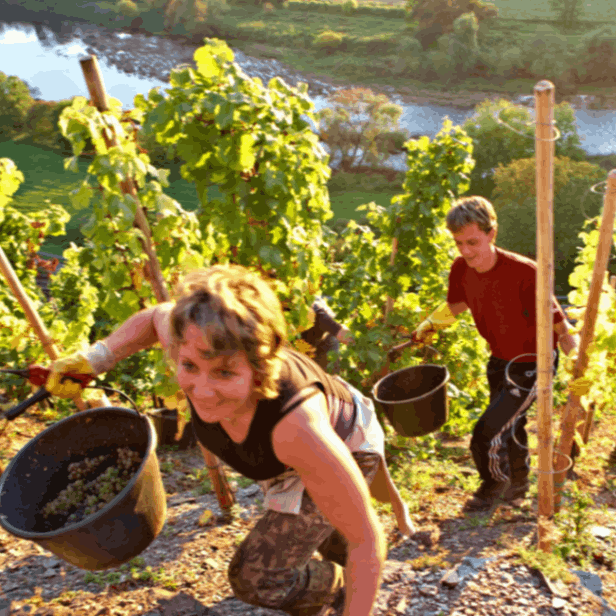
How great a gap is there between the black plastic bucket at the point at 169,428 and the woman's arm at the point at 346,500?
2.72 m

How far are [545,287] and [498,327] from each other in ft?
3.02

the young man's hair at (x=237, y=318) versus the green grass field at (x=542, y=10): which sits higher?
the green grass field at (x=542, y=10)

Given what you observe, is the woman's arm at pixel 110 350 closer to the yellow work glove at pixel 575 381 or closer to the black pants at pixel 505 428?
the yellow work glove at pixel 575 381

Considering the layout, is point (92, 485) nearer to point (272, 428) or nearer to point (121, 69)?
point (272, 428)

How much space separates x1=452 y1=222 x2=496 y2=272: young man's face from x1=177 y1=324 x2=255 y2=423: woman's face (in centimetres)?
169

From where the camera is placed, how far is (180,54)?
2739 centimetres

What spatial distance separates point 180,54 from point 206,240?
27.9m

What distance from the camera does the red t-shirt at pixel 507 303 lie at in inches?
107

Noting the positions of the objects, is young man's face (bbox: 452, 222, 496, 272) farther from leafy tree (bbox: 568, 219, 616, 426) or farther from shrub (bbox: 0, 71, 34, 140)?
shrub (bbox: 0, 71, 34, 140)

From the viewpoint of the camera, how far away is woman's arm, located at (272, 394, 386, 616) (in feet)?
4.15

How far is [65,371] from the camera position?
5.85ft

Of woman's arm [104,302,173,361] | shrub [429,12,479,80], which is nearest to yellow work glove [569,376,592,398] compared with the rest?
woman's arm [104,302,173,361]

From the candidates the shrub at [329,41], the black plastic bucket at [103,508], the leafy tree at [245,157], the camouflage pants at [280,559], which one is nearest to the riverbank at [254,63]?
the shrub at [329,41]

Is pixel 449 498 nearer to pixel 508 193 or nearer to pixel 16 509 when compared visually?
pixel 16 509
